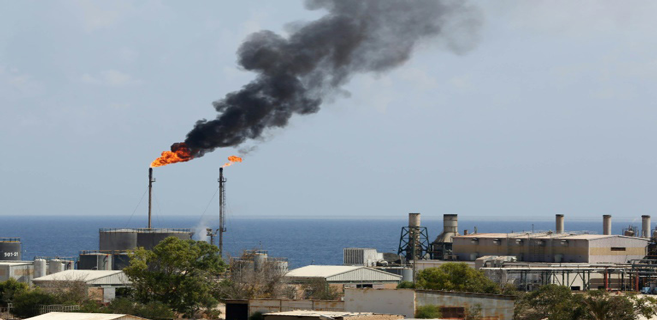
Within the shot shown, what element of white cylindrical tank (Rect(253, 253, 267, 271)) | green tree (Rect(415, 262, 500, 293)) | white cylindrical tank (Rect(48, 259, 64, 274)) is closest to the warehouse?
green tree (Rect(415, 262, 500, 293))

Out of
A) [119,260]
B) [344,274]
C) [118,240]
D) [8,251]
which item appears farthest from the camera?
[118,240]

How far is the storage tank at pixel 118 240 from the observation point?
340 ft

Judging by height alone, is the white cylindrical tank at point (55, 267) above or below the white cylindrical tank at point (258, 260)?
below

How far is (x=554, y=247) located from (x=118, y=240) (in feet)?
161

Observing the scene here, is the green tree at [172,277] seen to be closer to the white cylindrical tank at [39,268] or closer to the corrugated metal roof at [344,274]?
the corrugated metal roof at [344,274]

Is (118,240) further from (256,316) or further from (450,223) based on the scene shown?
(256,316)

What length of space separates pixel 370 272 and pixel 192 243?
22.2m

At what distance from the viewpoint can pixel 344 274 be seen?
299ft

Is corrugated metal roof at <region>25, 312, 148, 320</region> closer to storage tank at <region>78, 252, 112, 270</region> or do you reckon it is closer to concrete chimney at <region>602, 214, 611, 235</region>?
storage tank at <region>78, 252, 112, 270</region>

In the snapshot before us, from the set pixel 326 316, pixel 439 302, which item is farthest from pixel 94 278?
pixel 326 316

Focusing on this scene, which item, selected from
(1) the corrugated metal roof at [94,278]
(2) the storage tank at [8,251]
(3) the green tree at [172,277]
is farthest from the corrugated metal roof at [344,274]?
(2) the storage tank at [8,251]

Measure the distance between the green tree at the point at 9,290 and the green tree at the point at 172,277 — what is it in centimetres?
995

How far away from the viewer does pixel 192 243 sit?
78188 mm

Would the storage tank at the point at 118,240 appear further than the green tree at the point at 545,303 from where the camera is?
Yes
